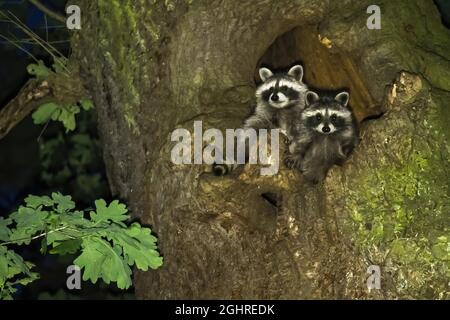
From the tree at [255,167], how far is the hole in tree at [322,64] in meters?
0.10

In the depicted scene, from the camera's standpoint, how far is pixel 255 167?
331 centimetres

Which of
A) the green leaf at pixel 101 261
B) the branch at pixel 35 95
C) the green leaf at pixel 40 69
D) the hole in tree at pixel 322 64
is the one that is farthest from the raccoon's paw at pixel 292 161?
the green leaf at pixel 40 69

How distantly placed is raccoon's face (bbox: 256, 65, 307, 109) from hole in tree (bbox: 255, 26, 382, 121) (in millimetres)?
158

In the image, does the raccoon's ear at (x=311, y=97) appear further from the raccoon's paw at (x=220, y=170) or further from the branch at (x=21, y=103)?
the branch at (x=21, y=103)

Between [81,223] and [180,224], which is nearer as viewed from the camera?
[81,223]

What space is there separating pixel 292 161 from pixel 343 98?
100 centimetres

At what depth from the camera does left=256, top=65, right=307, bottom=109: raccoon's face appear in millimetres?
4750

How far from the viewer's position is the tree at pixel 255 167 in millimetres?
3205

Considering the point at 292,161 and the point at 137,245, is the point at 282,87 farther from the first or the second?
the point at 137,245

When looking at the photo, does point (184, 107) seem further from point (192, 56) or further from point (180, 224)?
point (180, 224)

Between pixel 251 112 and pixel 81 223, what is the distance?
4.65 ft

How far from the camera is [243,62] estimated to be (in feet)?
13.2
